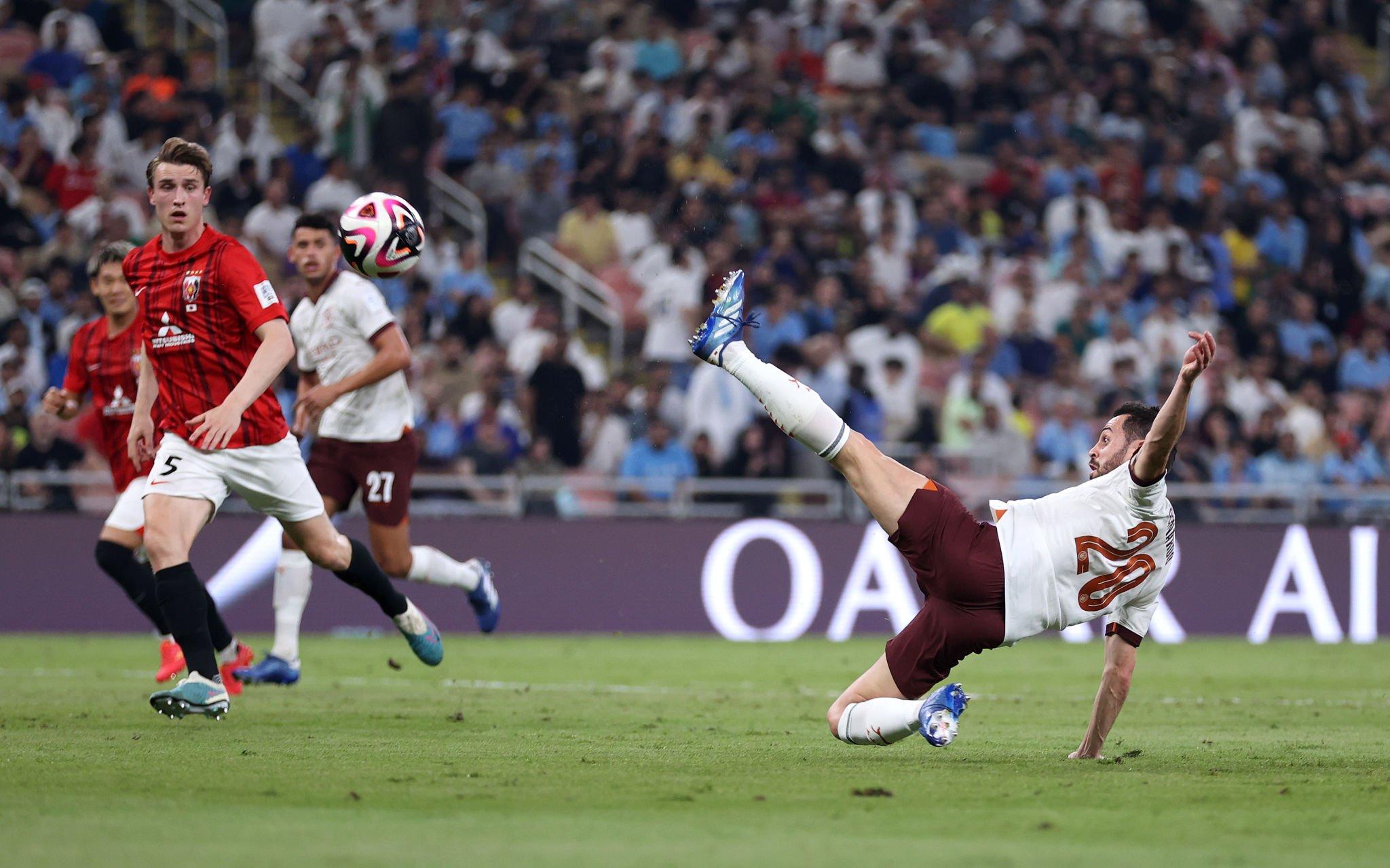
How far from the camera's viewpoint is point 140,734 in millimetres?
7844

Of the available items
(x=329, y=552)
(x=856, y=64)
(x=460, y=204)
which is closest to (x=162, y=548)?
(x=329, y=552)

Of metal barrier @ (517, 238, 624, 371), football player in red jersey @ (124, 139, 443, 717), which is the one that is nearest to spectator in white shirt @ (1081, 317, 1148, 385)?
metal barrier @ (517, 238, 624, 371)

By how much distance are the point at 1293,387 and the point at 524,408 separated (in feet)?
30.9

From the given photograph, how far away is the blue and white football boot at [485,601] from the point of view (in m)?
11.1

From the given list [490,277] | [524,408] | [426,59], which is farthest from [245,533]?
[426,59]

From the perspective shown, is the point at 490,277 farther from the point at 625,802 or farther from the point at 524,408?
the point at 625,802

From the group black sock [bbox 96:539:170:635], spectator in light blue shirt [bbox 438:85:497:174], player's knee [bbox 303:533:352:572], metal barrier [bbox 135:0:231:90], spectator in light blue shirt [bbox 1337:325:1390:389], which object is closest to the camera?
player's knee [bbox 303:533:352:572]

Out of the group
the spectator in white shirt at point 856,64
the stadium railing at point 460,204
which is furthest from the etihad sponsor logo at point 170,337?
the spectator in white shirt at point 856,64

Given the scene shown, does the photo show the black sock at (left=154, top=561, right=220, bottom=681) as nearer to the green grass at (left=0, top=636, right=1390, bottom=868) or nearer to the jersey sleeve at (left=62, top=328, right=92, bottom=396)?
the green grass at (left=0, top=636, right=1390, bottom=868)

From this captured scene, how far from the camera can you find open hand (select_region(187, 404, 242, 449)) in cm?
790

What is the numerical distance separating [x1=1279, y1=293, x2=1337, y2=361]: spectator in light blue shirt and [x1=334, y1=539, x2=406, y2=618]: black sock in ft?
48.3

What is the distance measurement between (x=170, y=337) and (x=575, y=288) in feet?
37.7

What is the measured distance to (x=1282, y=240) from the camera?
2255cm

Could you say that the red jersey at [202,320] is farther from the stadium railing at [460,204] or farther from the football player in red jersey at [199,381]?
the stadium railing at [460,204]
